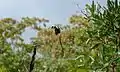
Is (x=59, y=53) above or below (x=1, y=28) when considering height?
below

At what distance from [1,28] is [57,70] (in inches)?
405

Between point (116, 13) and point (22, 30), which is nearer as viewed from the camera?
point (116, 13)

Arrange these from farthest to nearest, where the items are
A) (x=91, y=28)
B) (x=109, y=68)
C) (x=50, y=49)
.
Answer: (x=50, y=49)
(x=91, y=28)
(x=109, y=68)

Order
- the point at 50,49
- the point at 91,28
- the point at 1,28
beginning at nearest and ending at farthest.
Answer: the point at 91,28 → the point at 50,49 → the point at 1,28

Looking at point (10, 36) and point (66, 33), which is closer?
Answer: point (66, 33)

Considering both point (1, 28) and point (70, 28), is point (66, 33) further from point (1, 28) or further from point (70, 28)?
point (1, 28)

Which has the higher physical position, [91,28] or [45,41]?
[91,28]

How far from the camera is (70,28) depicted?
64.5 feet

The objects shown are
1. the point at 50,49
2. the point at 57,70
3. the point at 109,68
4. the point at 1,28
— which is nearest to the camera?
the point at 109,68

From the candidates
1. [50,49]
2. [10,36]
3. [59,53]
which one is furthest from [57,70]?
[10,36]

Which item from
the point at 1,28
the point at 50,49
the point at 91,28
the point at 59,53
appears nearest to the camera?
the point at 91,28

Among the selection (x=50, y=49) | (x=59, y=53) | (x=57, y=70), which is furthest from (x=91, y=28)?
(x=50, y=49)

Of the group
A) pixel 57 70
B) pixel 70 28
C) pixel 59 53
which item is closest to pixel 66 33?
pixel 70 28

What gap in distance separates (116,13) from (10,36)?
59.2ft
